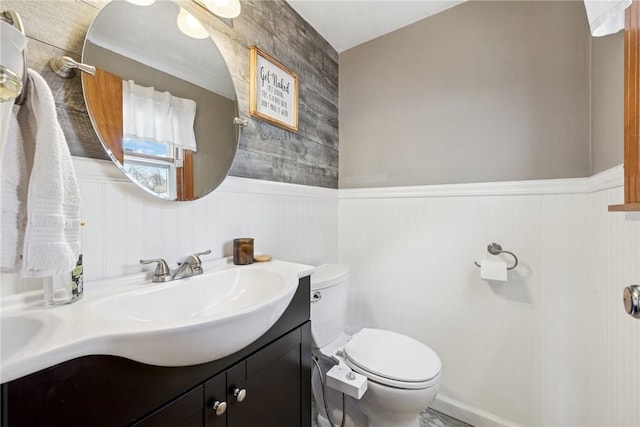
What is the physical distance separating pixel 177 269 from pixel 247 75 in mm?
931

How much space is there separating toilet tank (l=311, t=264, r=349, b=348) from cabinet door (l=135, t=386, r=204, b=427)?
2.10 ft

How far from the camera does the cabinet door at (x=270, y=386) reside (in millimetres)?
723

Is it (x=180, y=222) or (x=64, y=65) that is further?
(x=180, y=222)

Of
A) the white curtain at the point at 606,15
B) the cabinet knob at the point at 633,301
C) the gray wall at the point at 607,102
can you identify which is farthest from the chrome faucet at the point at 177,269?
the gray wall at the point at 607,102

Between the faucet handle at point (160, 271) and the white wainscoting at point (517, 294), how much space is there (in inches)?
49.6

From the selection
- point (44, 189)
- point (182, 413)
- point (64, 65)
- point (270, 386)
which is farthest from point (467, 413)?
point (64, 65)

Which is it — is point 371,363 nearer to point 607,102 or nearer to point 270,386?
point 270,386

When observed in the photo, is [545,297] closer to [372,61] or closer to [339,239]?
[339,239]

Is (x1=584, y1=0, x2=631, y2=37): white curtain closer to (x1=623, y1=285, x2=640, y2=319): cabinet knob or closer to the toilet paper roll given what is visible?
(x1=623, y1=285, x2=640, y2=319): cabinet knob

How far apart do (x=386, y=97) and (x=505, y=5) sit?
72 cm

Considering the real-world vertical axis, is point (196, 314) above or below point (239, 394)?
above

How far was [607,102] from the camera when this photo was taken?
101 cm

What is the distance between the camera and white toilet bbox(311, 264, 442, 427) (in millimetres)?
1083

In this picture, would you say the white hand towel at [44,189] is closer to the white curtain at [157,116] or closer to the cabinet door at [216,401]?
the white curtain at [157,116]
